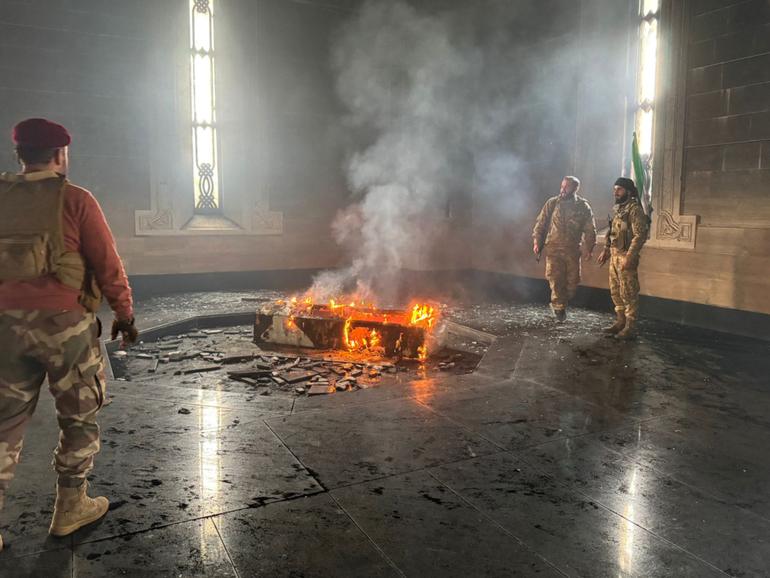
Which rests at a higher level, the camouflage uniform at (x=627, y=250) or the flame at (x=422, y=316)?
the camouflage uniform at (x=627, y=250)

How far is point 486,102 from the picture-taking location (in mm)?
12789

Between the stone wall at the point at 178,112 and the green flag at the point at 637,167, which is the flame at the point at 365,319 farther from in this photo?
the stone wall at the point at 178,112

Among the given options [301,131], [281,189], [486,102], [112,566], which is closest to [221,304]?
[281,189]

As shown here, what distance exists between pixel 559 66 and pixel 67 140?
10.2 meters

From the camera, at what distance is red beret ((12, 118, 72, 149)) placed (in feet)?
8.89

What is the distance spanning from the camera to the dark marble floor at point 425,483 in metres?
2.64

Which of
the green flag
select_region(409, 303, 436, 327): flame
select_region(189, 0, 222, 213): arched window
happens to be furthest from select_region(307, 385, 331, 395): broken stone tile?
select_region(189, 0, 222, 213): arched window

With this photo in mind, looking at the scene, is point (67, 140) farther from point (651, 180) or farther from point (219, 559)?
point (651, 180)

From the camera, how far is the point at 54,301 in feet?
8.84

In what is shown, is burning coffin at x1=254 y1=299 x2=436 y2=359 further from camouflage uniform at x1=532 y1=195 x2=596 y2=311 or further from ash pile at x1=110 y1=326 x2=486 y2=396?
camouflage uniform at x1=532 y1=195 x2=596 y2=311

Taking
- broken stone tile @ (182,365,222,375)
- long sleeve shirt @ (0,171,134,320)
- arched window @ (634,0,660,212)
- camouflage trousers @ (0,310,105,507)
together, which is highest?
arched window @ (634,0,660,212)

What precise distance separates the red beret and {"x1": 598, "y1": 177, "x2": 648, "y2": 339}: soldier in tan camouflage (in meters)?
6.43

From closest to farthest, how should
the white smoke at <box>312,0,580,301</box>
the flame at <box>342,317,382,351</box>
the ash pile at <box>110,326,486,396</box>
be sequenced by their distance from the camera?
the ash pile at <box>110,326,486,396</box> < the flame at <box>342,317,382,351</box> < the white smoke at <box>312,0,580,301</box>

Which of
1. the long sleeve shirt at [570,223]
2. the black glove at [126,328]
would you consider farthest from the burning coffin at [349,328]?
the black glove at [126,328]
